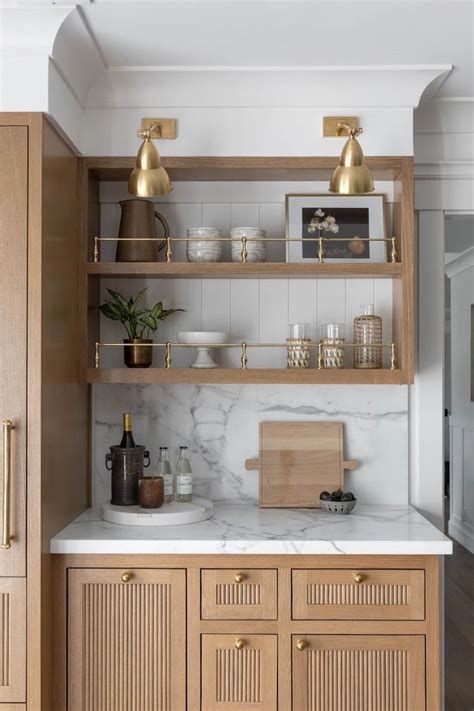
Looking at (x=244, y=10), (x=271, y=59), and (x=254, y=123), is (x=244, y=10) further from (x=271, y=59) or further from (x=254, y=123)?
(x=254, y=123)

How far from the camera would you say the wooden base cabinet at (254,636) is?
243cm

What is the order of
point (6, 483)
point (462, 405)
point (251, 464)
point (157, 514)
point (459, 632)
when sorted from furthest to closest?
point (462, 405) → point (459, 632) → point (251, 464) → point (157, 514) → point (6, 483)

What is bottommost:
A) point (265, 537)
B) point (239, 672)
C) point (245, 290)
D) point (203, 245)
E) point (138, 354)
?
point (239, 672)

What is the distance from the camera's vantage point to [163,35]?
8.13 feet

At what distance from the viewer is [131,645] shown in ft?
8.06

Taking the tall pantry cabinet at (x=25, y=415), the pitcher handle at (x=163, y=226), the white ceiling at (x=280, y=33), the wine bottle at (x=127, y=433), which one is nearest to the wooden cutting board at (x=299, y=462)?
the wine bottle at (x=127, y=433)

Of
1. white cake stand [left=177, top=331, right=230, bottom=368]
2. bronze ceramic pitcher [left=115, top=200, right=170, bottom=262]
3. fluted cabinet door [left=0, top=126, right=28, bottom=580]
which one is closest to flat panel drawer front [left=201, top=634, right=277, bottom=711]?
fluted cabinet door [left=0, top=126, right=28, bottom=580]

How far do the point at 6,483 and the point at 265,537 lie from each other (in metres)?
0.82

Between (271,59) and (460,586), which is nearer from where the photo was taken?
(271,59)

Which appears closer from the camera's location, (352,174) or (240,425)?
(352,174)

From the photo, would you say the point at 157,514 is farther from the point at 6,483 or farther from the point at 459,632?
the point at 459,632

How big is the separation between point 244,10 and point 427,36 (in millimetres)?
621

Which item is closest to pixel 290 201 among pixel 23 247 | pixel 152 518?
pixel 23 247

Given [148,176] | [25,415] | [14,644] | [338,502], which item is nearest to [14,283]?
[25,415]
